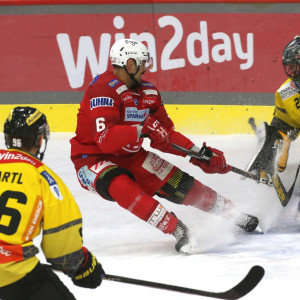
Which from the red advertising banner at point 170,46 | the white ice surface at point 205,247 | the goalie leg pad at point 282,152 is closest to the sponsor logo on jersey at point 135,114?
the white ice surface at point 205,247

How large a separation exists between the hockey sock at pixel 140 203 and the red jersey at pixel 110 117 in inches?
7.8

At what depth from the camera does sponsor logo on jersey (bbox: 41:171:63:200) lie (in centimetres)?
248

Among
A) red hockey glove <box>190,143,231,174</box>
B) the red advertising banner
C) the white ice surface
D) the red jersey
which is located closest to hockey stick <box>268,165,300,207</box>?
the white ice surface

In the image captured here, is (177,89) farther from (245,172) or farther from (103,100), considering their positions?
(103,100)

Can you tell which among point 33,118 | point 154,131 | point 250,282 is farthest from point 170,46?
point 33,118

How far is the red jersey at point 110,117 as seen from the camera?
4.02 meters

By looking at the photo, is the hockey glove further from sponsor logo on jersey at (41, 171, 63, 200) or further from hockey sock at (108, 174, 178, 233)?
hockey sock at (108, 174, 178, 233)

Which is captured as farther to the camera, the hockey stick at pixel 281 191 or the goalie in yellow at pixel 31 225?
the hockey stick at pixel 281 191

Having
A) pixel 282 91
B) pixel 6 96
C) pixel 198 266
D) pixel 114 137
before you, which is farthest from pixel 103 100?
pixel 6 96

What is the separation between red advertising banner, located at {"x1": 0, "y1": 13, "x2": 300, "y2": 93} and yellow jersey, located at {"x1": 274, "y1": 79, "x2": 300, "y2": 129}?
6.35 feet

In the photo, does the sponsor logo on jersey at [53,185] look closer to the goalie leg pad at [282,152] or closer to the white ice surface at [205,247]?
the white ice surface at [205,247]

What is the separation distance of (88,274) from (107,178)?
150 cm

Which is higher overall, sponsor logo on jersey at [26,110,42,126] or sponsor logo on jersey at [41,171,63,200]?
sponsor logo on jersey at [26,110,42,126]

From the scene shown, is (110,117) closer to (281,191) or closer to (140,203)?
(140,203)
